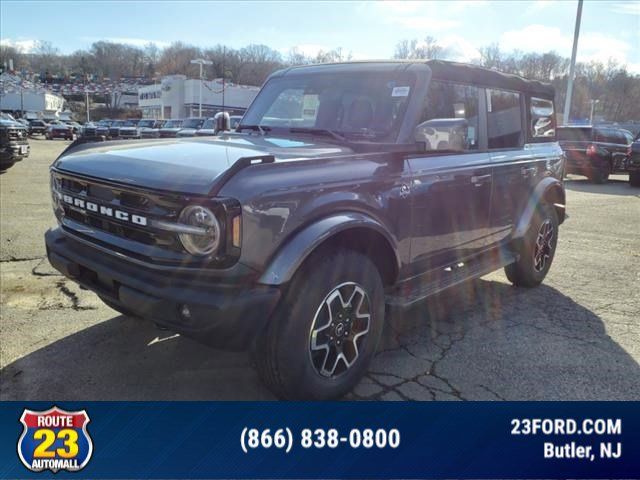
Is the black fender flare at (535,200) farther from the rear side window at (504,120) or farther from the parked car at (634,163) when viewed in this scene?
the parked car at (634,163)

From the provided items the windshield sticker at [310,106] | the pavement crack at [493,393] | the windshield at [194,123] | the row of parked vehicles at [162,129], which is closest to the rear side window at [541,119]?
the windshield sticker at [310,106]

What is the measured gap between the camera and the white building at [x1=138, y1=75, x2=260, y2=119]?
6278 cm

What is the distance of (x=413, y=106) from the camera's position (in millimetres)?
3520

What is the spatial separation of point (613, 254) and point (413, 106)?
4.85m

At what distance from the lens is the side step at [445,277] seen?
3400 millimetres

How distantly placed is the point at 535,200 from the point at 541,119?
37.2 inches

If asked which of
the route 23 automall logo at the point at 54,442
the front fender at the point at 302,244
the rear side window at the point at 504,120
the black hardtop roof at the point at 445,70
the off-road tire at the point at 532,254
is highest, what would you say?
the black hardtop roof at the point at 445,70

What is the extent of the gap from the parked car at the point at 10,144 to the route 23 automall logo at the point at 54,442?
12873mm

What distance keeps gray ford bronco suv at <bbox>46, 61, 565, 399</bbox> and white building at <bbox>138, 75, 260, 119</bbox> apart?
191ft

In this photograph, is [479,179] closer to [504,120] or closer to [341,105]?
[504,120]

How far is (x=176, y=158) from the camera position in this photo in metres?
2.84

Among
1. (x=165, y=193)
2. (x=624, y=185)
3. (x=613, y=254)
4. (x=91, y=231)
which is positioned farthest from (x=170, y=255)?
(x=624, y=185)

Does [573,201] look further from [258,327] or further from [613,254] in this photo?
[258,327]

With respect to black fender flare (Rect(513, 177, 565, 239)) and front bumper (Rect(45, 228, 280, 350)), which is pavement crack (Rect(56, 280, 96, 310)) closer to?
front bumper (Rect(45, 228, 280, 350))
